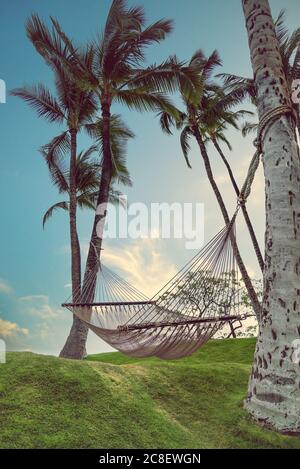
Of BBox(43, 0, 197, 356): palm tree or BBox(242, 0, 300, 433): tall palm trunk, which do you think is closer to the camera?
BBox(242, 0, 300, 433): tall palm trunk

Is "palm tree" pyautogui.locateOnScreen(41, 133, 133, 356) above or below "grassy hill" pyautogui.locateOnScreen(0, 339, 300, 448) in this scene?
above

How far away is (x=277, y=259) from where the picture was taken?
11.1ft

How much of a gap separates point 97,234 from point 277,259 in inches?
150

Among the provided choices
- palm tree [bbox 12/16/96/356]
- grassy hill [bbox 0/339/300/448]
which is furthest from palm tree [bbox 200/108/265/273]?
grassy hill [bbox 0/339/300/448]

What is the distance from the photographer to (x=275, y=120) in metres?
3.65

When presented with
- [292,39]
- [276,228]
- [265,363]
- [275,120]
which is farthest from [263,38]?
[292,39]

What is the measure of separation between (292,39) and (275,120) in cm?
573

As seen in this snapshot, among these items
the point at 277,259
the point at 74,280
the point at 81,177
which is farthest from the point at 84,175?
the point at 277,259

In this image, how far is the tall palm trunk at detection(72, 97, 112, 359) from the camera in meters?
6.12

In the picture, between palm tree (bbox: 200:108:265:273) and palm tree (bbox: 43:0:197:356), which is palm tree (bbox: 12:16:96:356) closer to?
palm tree (bbox: 43:0:197:356)

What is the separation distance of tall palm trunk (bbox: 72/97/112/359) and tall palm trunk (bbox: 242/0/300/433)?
293cm

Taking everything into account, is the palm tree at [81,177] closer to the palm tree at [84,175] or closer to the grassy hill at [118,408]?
the palm tree at [84,175]
